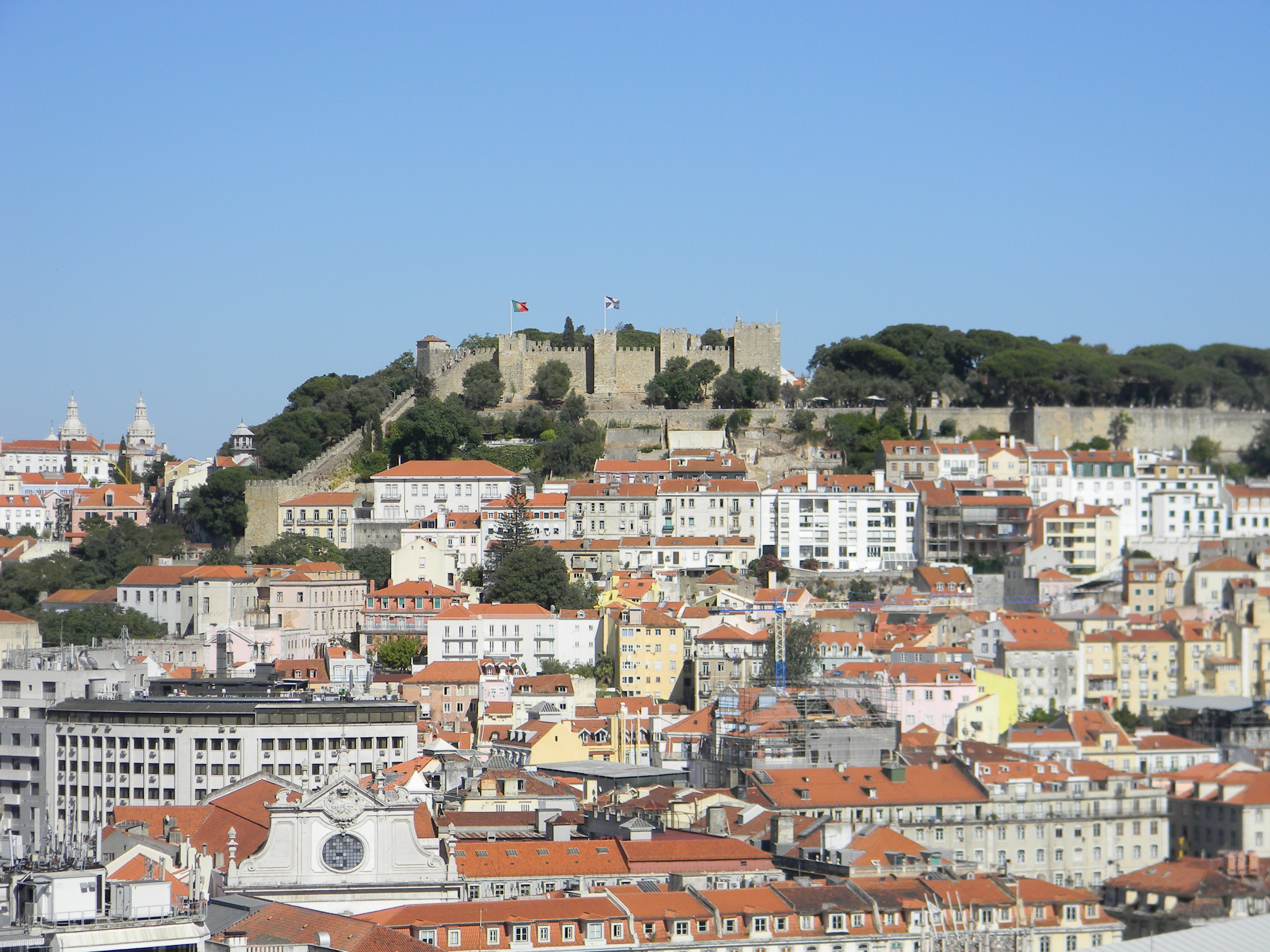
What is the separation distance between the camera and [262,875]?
2288 cm

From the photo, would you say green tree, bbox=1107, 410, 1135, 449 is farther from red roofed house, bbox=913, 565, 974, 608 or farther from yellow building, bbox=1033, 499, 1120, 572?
red roofed house, bbox=913, 565, 974, 608

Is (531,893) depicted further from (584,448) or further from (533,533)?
(584,448)

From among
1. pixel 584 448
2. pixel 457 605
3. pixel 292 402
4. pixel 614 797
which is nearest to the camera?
pixel 614 797

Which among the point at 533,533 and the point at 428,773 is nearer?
the point at 428,773

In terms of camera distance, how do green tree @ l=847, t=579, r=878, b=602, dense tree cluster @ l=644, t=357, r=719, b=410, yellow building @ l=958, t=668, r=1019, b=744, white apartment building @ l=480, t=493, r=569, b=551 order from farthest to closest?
dense tree cluster @ l=644, t=357, r=719, b=410 → white apartment building @ l=480, t=493, r=569, b=551 → green tree @ l=847, t=579, r=878, b=602 → yellow building @ l=958, t=668, r=1019, b=744

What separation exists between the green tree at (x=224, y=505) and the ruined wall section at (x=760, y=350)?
13.0 meters

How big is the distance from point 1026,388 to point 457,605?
18470 mm

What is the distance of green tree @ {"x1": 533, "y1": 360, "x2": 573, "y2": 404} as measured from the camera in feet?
187

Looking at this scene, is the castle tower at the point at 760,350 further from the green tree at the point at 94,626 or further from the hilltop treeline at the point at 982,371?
the green tree at the point at 94,626

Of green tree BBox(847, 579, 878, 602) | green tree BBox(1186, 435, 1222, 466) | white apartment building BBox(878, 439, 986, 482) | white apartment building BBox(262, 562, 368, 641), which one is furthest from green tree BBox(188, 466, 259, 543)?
green tree BBox(1186, 435, 1222, 466)

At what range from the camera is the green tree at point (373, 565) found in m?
48.8

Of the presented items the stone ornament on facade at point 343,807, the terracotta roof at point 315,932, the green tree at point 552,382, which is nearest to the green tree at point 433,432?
the green tree at point 552,382

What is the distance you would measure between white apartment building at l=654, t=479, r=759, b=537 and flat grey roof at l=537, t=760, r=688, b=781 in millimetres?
14872

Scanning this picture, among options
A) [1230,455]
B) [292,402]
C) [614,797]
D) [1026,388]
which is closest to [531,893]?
[614,797]
